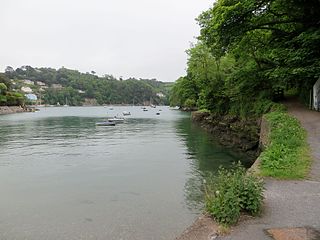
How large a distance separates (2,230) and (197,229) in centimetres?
708

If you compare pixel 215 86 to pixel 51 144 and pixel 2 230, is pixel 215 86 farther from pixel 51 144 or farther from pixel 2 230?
pixel 2 230

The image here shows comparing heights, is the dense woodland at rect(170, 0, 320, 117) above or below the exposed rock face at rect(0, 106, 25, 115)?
above

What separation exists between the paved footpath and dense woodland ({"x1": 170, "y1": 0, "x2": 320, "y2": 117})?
36.3 feet

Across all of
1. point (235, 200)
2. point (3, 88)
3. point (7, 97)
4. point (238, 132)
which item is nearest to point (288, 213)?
point (235, 200)

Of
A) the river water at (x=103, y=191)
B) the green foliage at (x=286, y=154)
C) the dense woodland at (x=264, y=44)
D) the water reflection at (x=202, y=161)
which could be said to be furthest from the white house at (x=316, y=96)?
the river water at (x=103, y=191)

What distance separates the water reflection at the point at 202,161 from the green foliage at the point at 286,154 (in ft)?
10.6

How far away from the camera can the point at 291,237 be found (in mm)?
5820

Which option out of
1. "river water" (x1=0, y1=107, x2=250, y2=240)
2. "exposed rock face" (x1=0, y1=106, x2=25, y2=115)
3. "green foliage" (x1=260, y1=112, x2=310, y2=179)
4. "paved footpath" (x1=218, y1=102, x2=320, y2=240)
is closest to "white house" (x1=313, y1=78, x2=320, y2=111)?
"green foliage" (x1=260, y1=112, x2=310, y2=179)

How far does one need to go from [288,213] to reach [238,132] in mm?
22493

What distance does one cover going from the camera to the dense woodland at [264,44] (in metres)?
19.1

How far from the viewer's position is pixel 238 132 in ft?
95.2

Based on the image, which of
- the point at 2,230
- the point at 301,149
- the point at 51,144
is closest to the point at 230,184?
the point at 301,149

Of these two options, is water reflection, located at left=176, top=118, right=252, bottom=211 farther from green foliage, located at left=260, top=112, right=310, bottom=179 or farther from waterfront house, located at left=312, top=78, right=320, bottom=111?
waterfront house, located at left=312, top=78, right=320, bottom=111

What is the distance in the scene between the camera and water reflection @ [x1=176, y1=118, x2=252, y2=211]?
1383cm
